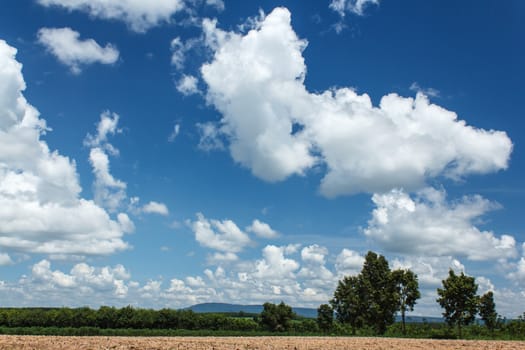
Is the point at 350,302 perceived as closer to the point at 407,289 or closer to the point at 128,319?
the point at 407,289

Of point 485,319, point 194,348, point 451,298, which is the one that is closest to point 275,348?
point 194,348

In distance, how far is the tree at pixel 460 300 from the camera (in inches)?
2965

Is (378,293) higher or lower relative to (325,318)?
higher

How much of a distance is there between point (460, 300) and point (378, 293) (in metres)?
Result: 15.1

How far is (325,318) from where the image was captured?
10869 cm

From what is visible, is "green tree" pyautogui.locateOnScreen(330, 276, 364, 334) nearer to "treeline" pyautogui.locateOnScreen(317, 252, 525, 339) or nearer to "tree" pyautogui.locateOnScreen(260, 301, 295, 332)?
"treeline" pyautogui.locateOnScreen(317, 252, 525, 339)

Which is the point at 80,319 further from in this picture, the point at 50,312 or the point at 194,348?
the point at 194,348

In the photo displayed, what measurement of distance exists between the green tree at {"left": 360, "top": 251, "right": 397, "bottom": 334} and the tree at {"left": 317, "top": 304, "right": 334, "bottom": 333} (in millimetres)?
17421

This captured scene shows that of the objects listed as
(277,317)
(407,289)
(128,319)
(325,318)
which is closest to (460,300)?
(407,289)

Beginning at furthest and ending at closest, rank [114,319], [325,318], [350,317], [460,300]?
[114,319], [325,318], [350,317], [460,300]

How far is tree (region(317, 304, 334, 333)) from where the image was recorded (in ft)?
355

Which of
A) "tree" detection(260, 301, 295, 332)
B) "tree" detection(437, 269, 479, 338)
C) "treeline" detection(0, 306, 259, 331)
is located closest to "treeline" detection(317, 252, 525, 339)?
"tree" detection(437, 269, 479, 338)

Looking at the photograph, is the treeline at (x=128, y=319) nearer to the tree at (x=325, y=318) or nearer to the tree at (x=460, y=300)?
the tree at (x=325, y=318)

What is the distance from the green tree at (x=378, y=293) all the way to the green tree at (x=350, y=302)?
127 cm
